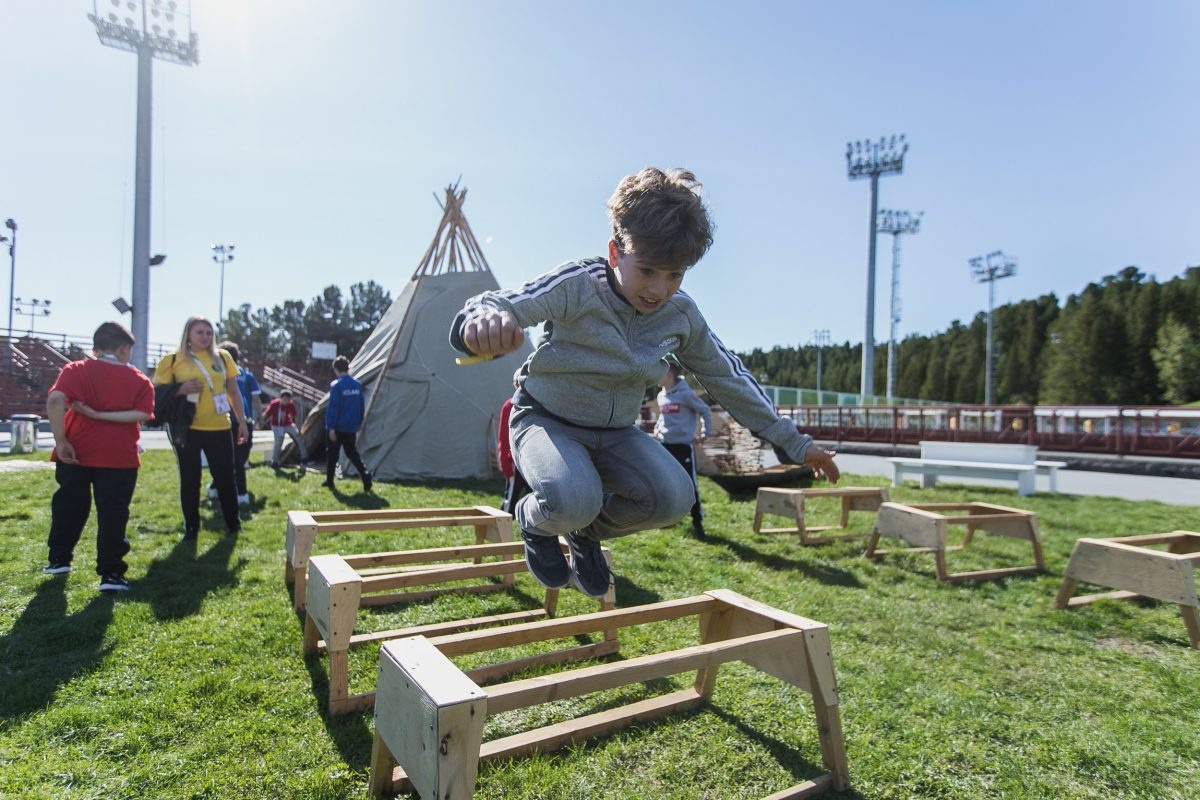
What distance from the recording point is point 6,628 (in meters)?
4.22

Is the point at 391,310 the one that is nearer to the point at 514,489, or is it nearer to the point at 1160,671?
the point at 514,489

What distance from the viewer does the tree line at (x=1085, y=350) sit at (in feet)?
140

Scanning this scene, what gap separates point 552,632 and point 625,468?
799mm

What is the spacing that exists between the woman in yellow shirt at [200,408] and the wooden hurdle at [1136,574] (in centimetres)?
750

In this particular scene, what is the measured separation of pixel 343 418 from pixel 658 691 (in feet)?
25.6

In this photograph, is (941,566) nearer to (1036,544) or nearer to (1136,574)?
(1036,544)

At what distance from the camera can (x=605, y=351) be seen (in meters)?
2.88

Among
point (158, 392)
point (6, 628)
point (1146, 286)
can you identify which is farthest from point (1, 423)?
point (1146, 286)

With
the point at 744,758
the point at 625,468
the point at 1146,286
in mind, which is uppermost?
the point at 1146,286

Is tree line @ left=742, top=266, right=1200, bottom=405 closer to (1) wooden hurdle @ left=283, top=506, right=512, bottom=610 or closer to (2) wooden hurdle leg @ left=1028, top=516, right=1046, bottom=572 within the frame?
(2) wooden hurdle leg @ left=1028, top=516, right=1046, bottom=572

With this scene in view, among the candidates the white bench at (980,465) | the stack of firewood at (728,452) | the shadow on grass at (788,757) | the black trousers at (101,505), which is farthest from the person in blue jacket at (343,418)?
the white bench at (980,465)

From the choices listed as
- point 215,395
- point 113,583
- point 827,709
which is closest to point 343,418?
point 215,395

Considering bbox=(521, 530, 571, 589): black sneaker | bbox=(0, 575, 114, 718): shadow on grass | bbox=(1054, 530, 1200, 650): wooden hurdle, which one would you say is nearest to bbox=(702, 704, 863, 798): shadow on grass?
bbox=(521, 530, 571, 589): black sneaker

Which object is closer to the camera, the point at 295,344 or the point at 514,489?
the point at 514,489
